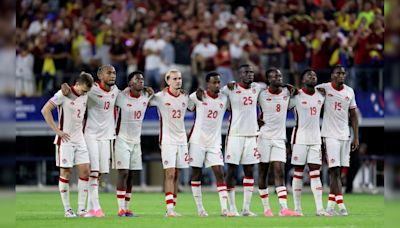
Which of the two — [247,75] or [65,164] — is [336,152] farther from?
[65,164]

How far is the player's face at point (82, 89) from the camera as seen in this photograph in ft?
48.6

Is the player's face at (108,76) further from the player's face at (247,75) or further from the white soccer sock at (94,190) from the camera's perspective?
the player's face at (247,75)

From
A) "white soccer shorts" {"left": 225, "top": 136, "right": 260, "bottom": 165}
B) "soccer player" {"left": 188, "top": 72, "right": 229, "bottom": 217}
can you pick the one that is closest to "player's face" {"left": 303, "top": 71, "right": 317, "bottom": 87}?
"white soccer shorts" {"left": 225, "top": 136, "right": 260, "bottom": 165}

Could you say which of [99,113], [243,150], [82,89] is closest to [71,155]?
[99,113]

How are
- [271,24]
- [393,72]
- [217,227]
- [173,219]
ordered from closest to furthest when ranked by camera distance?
[393,72] → [217,227] → [173,219] → [271,24]

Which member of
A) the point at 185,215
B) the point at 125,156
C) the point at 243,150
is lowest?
the point at 185,215

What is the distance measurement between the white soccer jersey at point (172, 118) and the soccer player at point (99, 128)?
881 millimetres

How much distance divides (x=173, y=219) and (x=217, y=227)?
1.83m

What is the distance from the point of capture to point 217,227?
12422 mm

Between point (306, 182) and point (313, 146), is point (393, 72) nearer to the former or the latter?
point (313, 146)

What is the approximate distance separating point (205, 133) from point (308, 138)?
6.21 feet

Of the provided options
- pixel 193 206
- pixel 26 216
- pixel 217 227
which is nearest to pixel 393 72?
pixel 217 227

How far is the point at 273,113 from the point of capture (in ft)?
51.1

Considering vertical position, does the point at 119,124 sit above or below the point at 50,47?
below
